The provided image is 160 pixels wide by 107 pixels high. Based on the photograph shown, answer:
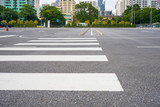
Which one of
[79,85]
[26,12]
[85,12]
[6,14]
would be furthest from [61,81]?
[85,12]

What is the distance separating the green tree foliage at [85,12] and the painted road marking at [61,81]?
106 metres

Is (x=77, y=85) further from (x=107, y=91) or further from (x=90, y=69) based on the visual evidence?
(x=90, y=69)

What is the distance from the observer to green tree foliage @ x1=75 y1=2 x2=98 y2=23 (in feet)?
354

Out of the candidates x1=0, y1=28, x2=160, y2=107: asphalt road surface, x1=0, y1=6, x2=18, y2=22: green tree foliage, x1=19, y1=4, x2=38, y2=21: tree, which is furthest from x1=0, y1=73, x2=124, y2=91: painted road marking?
x1=0, y1=6, x2=18, y2=22: green tree foliage

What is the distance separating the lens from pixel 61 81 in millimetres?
2787

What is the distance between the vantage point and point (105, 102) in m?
2.06

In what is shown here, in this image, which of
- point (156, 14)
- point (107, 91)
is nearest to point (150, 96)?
point (107, 91)

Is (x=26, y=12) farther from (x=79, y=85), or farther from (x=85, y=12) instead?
(x=79, y=85)

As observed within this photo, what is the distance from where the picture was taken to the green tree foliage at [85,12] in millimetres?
107875

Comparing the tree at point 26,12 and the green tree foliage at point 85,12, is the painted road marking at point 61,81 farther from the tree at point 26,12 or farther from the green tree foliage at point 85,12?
the green tree foliage at point 85,12

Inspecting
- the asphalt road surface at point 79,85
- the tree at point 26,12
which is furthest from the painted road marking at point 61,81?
the tree at point 26,12

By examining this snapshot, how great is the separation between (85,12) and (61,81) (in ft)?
358

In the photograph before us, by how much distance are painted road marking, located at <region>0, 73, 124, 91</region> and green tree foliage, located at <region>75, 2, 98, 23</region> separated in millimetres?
106056

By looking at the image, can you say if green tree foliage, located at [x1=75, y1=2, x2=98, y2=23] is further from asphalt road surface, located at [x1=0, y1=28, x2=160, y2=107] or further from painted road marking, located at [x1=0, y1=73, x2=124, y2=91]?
painted road marking, located at [x1=0, y1=73, x2=124, y2=91]
